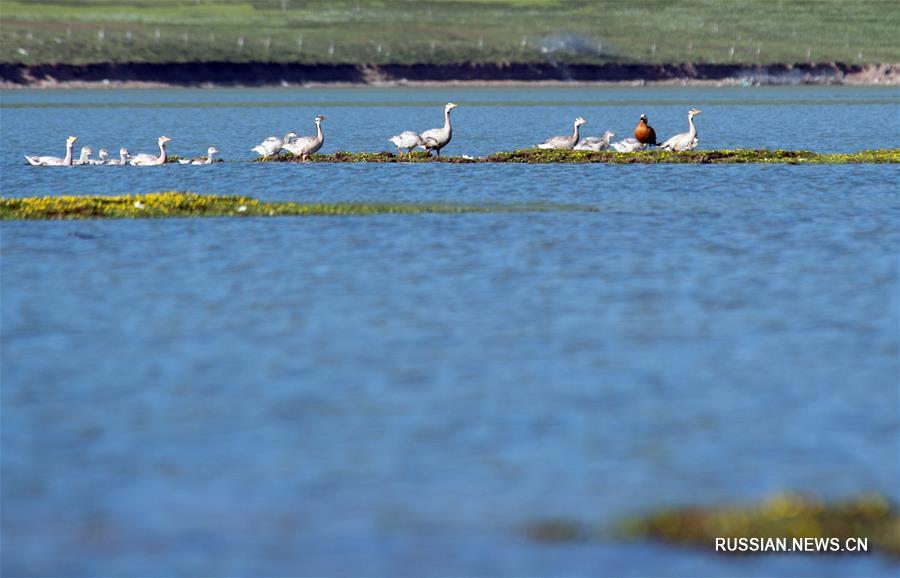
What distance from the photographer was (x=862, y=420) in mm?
17375

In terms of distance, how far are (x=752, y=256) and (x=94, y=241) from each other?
1291cm

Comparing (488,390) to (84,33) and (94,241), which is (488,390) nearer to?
(94,241)

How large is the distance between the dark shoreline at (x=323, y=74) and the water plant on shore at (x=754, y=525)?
165 meters

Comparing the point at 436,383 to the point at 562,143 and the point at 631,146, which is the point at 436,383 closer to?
the point at 562,143

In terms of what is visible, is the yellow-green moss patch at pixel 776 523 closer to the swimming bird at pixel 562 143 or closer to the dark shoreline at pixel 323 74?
the swimming bird at pixel 562 143

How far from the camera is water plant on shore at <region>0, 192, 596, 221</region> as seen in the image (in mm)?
37781

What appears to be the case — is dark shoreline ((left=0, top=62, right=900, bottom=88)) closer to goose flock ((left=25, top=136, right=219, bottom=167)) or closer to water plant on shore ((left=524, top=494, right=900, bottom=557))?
goose flock ((left=25, top=136, right=219, bottom=167))

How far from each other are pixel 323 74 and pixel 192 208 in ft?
503

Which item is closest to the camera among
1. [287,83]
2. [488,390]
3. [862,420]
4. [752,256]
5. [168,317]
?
[862,420]

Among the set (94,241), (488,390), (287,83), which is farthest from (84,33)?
(488,390)

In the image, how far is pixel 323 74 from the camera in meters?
190

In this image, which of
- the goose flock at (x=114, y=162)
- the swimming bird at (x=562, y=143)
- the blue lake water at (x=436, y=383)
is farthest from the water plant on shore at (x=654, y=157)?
the blue lake water at (x=436, y=383)

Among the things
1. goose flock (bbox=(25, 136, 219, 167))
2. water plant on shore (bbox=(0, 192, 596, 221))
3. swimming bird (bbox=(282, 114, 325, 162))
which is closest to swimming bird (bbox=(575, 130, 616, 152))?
swimming bird (bbox=(282, 114, 325, 162))

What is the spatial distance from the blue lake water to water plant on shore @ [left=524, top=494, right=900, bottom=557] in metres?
0.21
